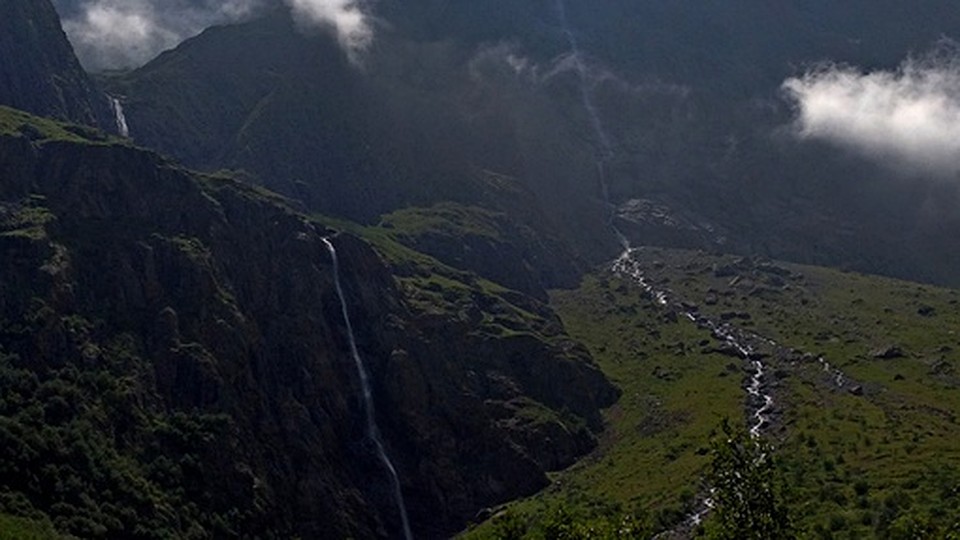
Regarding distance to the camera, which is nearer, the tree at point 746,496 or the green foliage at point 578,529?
the tree at point 746,496

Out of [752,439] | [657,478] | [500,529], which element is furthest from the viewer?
[657,478]

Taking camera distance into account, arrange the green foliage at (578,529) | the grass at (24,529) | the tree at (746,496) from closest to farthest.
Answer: the tree at (746,496) → the green foliage at (578,529) → the grass at (24,529)

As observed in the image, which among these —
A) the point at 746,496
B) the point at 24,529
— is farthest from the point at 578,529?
the point at 24,529

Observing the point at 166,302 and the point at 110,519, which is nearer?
the point at 110,519

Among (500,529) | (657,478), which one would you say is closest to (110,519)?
(500,529)

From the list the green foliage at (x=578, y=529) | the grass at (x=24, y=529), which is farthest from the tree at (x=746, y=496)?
the grass at (x=24, y=529)

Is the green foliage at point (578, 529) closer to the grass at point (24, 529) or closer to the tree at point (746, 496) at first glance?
the tree at point (746, 496)

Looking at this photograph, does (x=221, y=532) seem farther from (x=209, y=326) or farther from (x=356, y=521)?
(x=209, y=326)

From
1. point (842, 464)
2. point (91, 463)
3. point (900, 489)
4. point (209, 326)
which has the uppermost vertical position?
point (209, 326)
